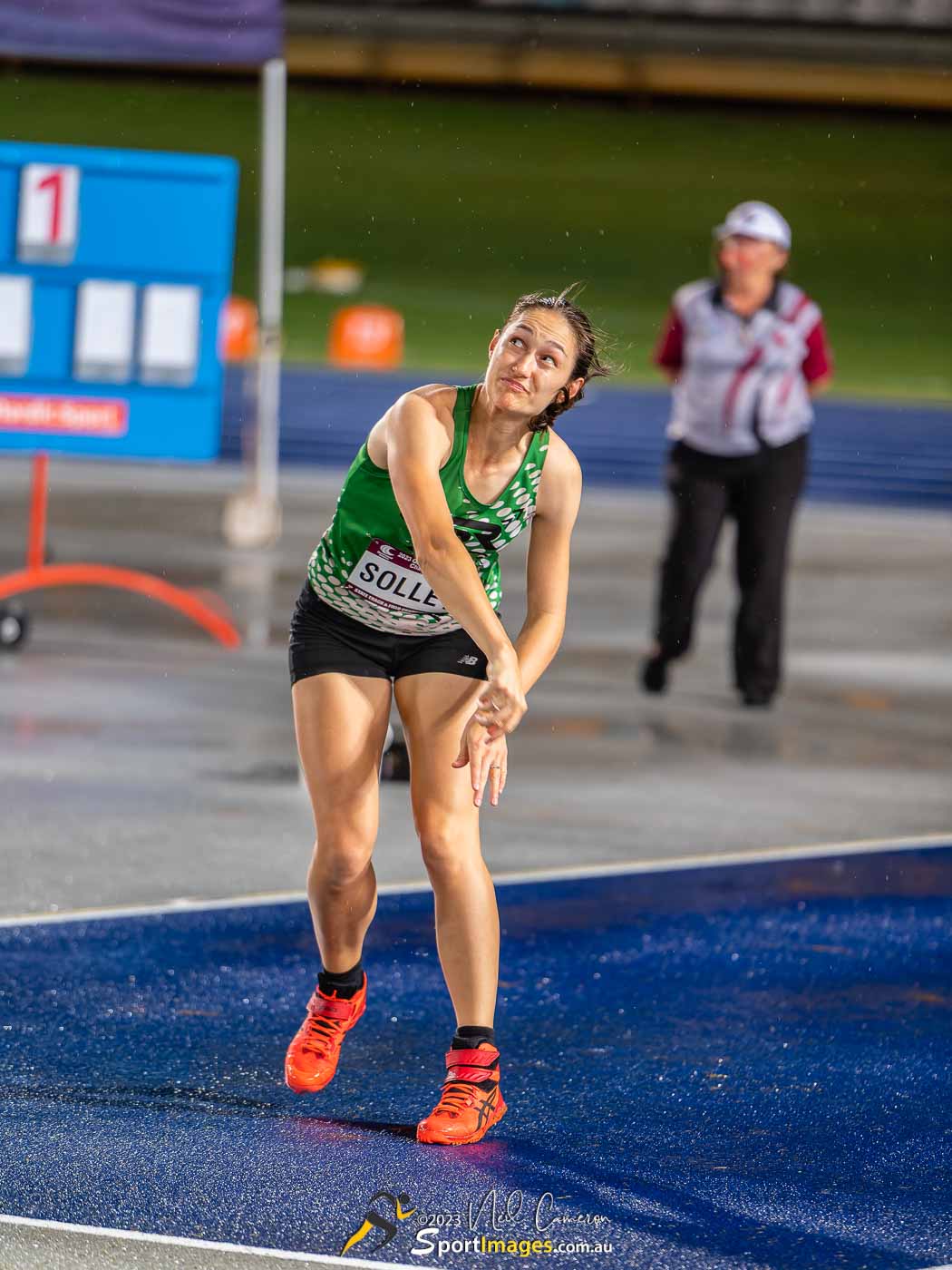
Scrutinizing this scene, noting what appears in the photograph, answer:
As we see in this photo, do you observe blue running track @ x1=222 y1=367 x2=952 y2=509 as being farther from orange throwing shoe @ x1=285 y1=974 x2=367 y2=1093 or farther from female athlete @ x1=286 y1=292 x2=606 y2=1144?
female athlete @ x1=286 y1=292 x2=606 y2=1144

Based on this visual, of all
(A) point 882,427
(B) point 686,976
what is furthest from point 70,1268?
(A) point 882,427

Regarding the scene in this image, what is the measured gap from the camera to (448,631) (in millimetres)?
4129

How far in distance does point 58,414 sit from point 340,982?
19.5ft

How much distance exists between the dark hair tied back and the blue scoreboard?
5.77 meters

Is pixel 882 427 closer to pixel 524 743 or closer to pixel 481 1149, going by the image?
pixel 524 743

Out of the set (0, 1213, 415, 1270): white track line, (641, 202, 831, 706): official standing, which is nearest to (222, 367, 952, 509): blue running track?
(641, 202, 831, 706): official standing

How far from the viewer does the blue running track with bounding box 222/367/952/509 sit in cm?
2042

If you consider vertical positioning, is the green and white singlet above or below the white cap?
below

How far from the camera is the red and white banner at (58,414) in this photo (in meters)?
9.71

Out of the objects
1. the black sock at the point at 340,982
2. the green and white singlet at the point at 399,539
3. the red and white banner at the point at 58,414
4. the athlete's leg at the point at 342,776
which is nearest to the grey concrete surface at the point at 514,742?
the red and white banner at the point at 58,414

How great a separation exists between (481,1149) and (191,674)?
5.66 metres

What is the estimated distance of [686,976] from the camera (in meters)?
5.29

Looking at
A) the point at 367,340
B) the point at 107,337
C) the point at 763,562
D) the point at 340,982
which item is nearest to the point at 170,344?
the point at 107,337

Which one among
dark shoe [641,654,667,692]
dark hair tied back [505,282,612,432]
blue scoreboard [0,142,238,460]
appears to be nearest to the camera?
dark hair tied back [505,282,612,432]
